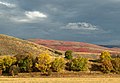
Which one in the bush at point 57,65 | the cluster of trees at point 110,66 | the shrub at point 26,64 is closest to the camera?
the shrub at point 26,64

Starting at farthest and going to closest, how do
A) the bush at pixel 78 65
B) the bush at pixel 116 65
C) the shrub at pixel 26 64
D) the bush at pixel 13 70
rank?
the bush at pixel 116 65 → the bush at pixel 78 65 → the shrub at pixel 26 64 → the bush at pixel 13 70

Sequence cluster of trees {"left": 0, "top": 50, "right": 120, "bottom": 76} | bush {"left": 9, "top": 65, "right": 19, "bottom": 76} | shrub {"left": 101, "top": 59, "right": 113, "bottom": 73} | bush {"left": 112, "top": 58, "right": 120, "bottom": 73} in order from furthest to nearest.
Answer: shrub {"left": 101, "top": 59, "right": 113, "bottom": 73}, bush {"left": 112, "top": 58, "right": 120, "bottom": 73}, cluster of trees {"left": 0, "top": 50, "right": 120, "bottom": 76}, bush {"left": 9, "top": 65, "right": 19, "bottom": 76}

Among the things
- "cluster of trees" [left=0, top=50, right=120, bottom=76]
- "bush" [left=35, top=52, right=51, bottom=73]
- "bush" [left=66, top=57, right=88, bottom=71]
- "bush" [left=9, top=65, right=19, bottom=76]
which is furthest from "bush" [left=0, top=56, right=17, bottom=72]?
"bush" [left=66, top=57, right=88, bottom=71]

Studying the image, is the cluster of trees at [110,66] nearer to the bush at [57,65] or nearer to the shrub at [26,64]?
the bush at [57,65]

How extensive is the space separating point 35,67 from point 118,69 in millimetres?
35948

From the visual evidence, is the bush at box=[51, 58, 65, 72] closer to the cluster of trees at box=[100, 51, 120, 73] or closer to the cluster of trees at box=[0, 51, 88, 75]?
the cluster of trees at box=[0, 51, 88, 75]

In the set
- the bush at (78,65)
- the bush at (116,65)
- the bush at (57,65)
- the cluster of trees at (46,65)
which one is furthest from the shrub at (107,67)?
the bush at (57,65)

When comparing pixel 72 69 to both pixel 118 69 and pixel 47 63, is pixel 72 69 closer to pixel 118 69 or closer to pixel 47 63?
pixel 47 63

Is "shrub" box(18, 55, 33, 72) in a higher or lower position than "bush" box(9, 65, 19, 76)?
higher

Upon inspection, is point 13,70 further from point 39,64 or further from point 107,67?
point 107,67

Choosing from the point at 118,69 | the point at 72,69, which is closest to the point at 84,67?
the point at 72,69

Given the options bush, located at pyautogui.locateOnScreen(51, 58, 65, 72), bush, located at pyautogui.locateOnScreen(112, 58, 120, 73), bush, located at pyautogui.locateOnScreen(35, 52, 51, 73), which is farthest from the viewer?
bush, located at pyautogui.locateOnScreen(112, 58, 120, 73)

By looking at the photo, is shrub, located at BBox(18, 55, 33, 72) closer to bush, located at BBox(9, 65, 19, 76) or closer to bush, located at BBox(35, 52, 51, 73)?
bush, located at BBox(35, 52, 51, 73)

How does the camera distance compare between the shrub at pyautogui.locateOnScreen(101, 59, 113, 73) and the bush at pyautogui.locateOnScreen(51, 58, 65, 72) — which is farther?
the shrub at pyautogui.locateOnScreen(101, 59, 113, 73)
